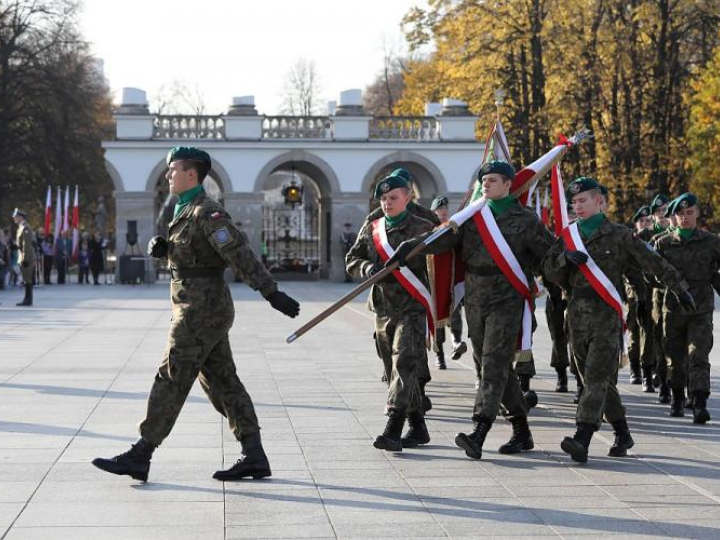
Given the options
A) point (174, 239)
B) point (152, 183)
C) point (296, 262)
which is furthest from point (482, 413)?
point (296, 262)

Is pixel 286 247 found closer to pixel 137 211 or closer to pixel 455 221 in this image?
pixel 137 211

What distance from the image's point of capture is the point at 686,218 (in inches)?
456

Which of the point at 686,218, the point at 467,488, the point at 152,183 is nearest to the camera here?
A: the point at 467,488

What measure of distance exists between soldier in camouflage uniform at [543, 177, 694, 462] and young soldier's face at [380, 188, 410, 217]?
3.95 ft

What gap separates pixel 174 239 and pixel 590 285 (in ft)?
9.33

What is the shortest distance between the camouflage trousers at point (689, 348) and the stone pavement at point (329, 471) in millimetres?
363

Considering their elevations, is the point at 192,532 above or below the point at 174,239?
below

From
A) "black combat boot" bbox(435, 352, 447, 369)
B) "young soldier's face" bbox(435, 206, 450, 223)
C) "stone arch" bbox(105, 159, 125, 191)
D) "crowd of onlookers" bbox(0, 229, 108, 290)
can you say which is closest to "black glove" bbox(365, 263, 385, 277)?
"young soldier's face" bbox(435, 206, 450, 223)

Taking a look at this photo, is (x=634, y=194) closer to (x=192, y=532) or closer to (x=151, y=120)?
(x=151, y=120)

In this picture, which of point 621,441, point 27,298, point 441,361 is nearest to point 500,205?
point 621,441

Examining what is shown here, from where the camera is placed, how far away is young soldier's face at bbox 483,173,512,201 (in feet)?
30.3

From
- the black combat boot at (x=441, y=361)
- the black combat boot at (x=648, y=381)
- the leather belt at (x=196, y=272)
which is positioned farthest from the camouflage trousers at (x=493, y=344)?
the black combat boot at (x=441, y=361)

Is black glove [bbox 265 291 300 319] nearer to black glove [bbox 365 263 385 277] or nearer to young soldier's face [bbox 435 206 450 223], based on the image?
black glove [bbox 365 263 385 277]

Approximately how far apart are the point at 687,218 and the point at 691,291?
2.04 feet
